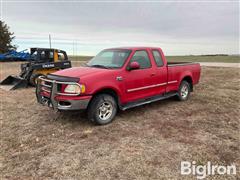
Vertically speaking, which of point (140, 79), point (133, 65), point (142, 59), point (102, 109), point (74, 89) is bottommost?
point (102, 109)

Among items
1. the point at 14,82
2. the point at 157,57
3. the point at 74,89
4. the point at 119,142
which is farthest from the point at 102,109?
the point at 14,82

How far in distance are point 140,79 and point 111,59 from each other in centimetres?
92

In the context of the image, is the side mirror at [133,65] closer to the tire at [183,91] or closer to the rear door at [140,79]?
the rear door at [140,79]

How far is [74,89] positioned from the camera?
4.56m

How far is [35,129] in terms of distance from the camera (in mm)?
4887

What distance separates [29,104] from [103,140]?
12.6 feet

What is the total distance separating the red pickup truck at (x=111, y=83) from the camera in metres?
4.62

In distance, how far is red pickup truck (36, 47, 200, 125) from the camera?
462cm

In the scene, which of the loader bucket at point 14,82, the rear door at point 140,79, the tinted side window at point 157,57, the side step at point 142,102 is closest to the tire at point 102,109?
the side step at point 142,102

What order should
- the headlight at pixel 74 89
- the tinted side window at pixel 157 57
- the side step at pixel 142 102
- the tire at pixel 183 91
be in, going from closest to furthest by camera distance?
the headlight at pixel 74 89, the side step at pixel 142 102, the tinted side window at pixel 157 57, the tire at pixel 183 91

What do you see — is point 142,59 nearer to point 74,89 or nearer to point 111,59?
point 111,59
